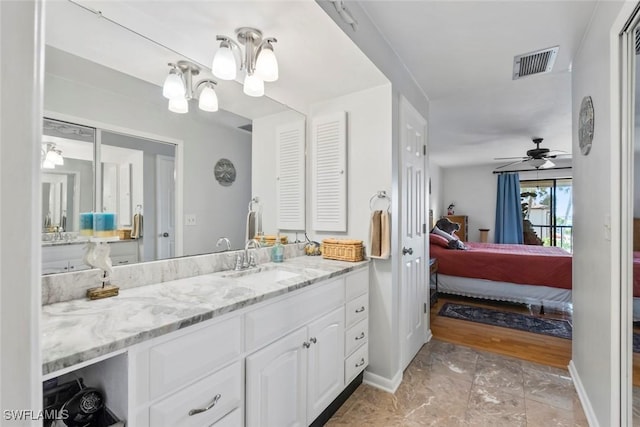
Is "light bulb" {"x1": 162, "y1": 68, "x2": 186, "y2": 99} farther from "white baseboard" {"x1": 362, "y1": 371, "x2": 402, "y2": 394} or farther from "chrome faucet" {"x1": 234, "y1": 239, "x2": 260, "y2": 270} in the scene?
"white baseboard" {"x1": 362, "y1": 371, "x2": 402, "y2": 394}

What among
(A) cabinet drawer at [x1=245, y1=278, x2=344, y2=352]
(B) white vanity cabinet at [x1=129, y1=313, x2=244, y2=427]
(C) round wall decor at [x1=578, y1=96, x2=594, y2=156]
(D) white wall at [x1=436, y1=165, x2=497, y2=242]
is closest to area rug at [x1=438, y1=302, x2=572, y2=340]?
(C) round wall decor at [x1=578, y1=96, x2=594, y2=156]

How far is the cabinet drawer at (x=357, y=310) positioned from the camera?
1.80 metres

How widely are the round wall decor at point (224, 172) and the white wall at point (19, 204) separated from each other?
4.46ft

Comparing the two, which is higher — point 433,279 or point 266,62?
point 266,62

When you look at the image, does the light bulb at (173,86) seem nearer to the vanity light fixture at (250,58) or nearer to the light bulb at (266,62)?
the vanity light fixture at (250,58)

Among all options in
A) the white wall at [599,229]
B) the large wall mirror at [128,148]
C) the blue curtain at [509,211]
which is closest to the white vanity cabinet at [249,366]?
the large wall mirror at [128,148]

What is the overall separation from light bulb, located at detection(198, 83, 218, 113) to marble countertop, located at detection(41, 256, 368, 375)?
949 mm

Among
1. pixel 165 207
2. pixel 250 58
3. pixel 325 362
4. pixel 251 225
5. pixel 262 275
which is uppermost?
pixel 250 58

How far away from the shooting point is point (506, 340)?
281cm

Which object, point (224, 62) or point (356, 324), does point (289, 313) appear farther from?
point (224, 62)

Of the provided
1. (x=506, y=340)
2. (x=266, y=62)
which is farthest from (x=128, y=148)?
(x=506, y=340)

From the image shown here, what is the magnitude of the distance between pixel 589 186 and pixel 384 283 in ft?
4.39

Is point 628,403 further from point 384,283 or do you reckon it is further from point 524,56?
point 524,56

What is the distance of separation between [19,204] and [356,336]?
1800 millimetres
